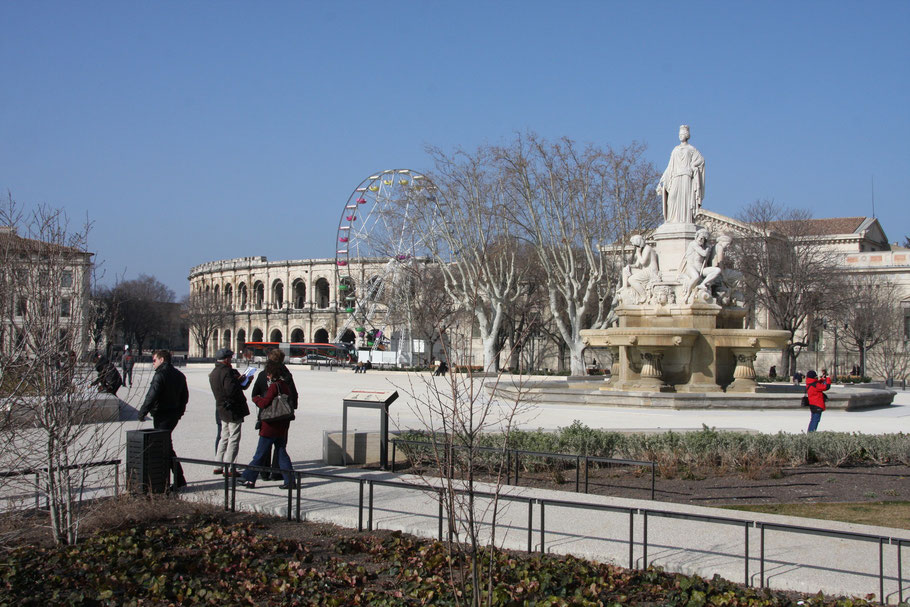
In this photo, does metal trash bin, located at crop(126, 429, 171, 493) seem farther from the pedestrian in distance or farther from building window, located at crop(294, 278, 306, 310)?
building window, located at crop(294, 278, 306, 310)

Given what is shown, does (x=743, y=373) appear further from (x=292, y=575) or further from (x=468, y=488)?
(x=468, y=488)

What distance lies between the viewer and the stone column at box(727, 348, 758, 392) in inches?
907

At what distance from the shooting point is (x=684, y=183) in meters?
24.5

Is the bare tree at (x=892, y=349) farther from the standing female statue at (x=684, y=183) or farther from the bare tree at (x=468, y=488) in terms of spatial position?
the bare tree at (x=468, y=488)

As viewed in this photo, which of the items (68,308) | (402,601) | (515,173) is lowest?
(402,601)

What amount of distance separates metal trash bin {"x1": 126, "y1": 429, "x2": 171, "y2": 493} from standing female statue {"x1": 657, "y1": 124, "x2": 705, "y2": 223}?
18.5 m

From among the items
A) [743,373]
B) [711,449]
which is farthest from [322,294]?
[711,449]

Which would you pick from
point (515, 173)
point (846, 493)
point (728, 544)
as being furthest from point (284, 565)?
point (515, 173)

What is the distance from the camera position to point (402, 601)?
19.2 ft

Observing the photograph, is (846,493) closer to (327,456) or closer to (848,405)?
(327,456)

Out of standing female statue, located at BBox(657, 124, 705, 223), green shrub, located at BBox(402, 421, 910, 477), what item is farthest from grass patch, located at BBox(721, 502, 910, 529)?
standing female statue, located at BBox(657, 124, 705, 223)

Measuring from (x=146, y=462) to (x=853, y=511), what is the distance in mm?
7588

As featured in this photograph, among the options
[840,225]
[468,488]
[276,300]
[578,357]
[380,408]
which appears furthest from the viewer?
[276,300]

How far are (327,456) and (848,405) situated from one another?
17096mm
